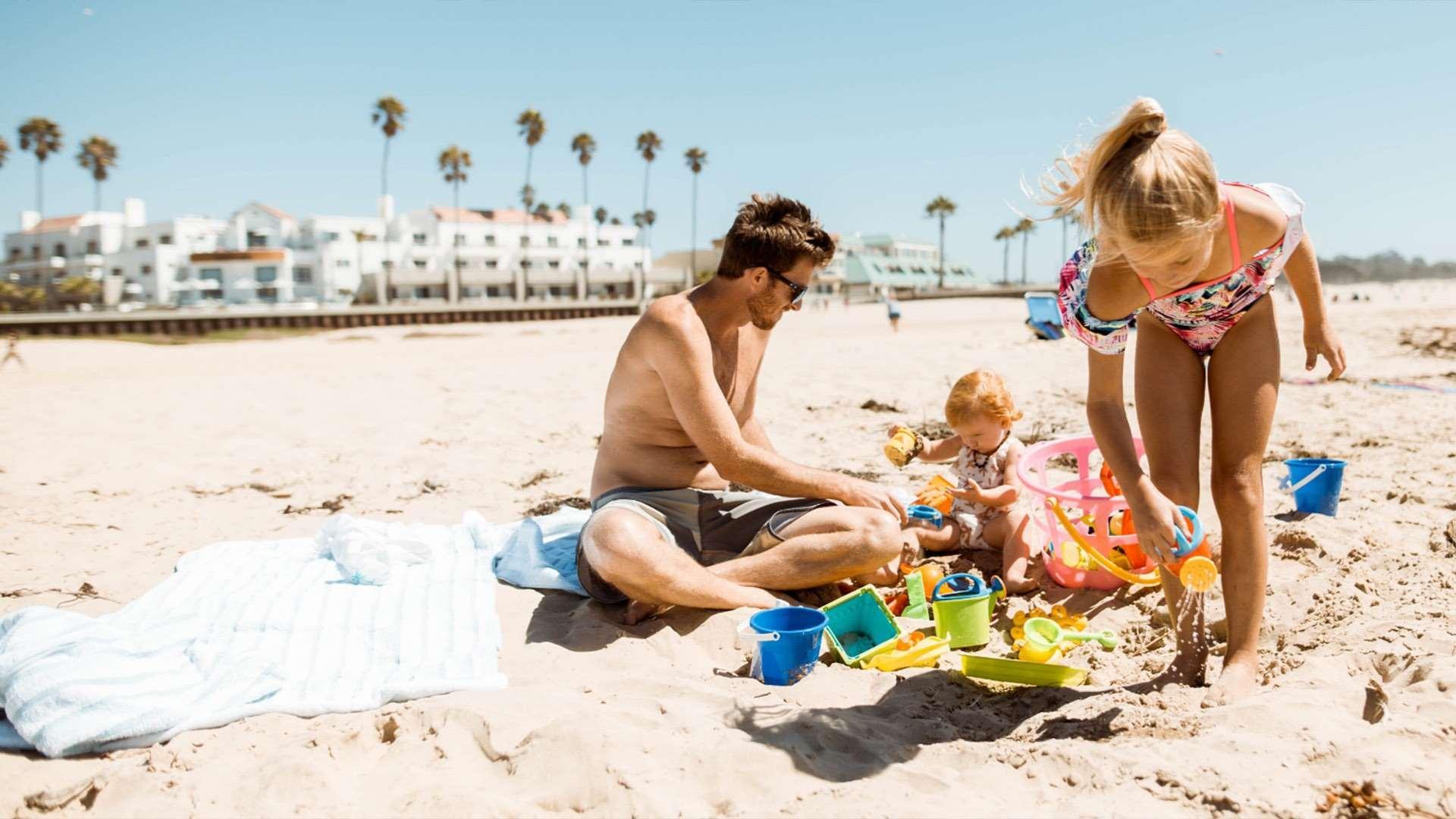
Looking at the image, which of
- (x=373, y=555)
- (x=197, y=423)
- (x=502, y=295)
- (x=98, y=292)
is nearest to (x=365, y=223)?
(x=502, y=295)

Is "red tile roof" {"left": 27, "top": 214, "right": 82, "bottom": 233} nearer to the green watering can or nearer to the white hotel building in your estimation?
the white hotel building

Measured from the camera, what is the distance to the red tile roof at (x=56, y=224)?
7012 cm

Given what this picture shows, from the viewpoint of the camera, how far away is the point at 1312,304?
2867 mm

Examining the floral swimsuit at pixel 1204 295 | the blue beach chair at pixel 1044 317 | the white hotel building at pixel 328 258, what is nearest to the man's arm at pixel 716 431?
the floral swimsuit at pixel 1204 295

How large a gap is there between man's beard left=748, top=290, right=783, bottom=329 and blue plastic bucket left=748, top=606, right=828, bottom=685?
4.38 ft

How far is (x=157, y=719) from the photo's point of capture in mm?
2514

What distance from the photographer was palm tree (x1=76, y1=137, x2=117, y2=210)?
5694 cm

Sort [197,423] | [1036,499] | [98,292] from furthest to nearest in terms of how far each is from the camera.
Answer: [98,292]
[197,423]
[1036,499]

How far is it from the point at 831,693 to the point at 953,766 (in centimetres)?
63

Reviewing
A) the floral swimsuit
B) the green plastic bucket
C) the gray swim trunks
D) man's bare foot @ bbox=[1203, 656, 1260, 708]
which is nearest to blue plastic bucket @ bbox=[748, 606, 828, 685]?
the green plastic bucket

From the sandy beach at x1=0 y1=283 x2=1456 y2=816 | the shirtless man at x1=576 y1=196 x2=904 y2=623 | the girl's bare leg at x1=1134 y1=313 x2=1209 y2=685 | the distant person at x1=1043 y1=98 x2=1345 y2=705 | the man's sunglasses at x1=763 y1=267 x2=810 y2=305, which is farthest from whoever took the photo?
the man's sunglasses at x1=763 y1=267 x2=810 y2=305

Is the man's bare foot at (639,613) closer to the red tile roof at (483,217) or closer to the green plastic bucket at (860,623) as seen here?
the green plastic bucket at (860,623)

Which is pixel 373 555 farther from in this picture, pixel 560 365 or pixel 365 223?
pixel 365 223

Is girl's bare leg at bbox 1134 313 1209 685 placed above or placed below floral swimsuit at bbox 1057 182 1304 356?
below
